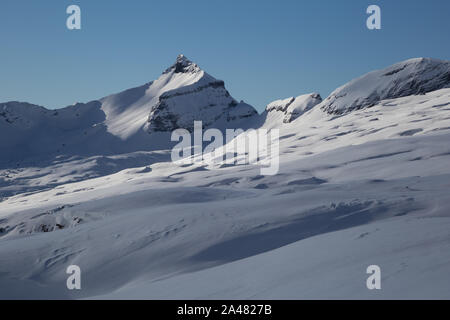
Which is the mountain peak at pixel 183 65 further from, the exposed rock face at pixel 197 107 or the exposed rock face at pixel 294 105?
the exposed rock face at pixel 294 105

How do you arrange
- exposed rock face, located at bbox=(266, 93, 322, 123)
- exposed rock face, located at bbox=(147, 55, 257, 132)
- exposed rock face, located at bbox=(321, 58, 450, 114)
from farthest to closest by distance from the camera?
A: exposed rock face, located at bbox=(147, 55, 257, 132) < exposed rock face, located at bbox=(266, 93, 322, 123) < exposed rock face, located at bbox=(321, 58, 450, 114)

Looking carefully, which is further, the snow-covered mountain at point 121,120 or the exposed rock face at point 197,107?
the exposed rock face at point 197,107

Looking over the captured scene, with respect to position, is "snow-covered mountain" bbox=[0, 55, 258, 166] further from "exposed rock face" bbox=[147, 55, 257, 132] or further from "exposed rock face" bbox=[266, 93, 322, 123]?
"exposed rock face" bbox=[266, 93, 322, 123]

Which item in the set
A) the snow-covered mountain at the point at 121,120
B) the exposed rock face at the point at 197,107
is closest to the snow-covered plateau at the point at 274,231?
the snow-covered mountain at the point at 121,120

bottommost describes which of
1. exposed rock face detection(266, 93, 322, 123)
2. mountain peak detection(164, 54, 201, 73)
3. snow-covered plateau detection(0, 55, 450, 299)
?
snow-covered plateau detection(0, 55, 450, 299)

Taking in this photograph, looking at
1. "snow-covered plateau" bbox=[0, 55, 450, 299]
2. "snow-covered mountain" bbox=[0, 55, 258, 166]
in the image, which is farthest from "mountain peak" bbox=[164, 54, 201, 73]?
"snow-covered plateau" bbox=[0, 55, 450, 299]

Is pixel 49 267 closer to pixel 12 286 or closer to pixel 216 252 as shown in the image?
pixel 12 286

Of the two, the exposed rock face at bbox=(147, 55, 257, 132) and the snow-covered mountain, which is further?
the exposed rock face at bbox=(147, 55, 257, 132)
